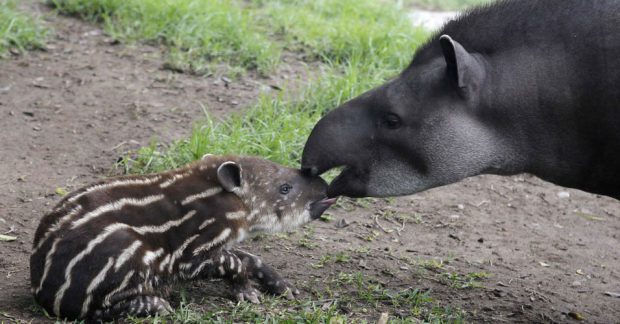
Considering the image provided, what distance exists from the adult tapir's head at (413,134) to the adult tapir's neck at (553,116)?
0.12m

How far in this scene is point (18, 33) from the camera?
1026cm

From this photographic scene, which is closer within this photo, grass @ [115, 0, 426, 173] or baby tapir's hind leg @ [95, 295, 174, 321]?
baby tapir's hind leg @ [95, 295, 174, 321]

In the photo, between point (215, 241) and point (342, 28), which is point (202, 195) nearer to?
point (215, 241)

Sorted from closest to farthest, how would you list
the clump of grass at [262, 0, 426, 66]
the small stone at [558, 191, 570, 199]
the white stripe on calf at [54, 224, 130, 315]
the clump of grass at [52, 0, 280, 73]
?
the white stripe on calf at [54, 224, 130, 315] < the small stone at [558, 191, 570, 199] < the clump of grass at [52, 0, 280, 73] < the clump of grass at [262, 0, 426, 66]

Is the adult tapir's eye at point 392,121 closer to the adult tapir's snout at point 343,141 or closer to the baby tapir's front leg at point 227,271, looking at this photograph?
the adult tapir's snout at point 343,141

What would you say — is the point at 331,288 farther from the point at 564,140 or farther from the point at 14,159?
the point at 14,159


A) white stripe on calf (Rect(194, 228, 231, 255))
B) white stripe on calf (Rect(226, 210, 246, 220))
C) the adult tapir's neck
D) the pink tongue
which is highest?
the adult tapir's neck

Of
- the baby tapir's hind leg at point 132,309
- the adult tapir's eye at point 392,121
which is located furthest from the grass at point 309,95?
the baby tapir's hind leg at point 132,309

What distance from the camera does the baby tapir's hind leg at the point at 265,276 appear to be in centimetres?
627

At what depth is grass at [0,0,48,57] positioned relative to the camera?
10.1 meters

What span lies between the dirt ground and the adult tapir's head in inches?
36.4

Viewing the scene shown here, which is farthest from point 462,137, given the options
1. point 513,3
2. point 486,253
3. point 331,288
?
point 486,253

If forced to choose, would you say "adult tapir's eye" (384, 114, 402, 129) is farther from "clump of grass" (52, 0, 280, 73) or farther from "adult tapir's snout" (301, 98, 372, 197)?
"clump of grass" (52, 0, 280, 73)

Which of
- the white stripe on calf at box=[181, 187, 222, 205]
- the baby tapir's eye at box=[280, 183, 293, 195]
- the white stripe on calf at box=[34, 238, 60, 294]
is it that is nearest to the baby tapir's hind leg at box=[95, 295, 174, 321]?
the white stripe on calf at box=[34, 238, 60, 294]
